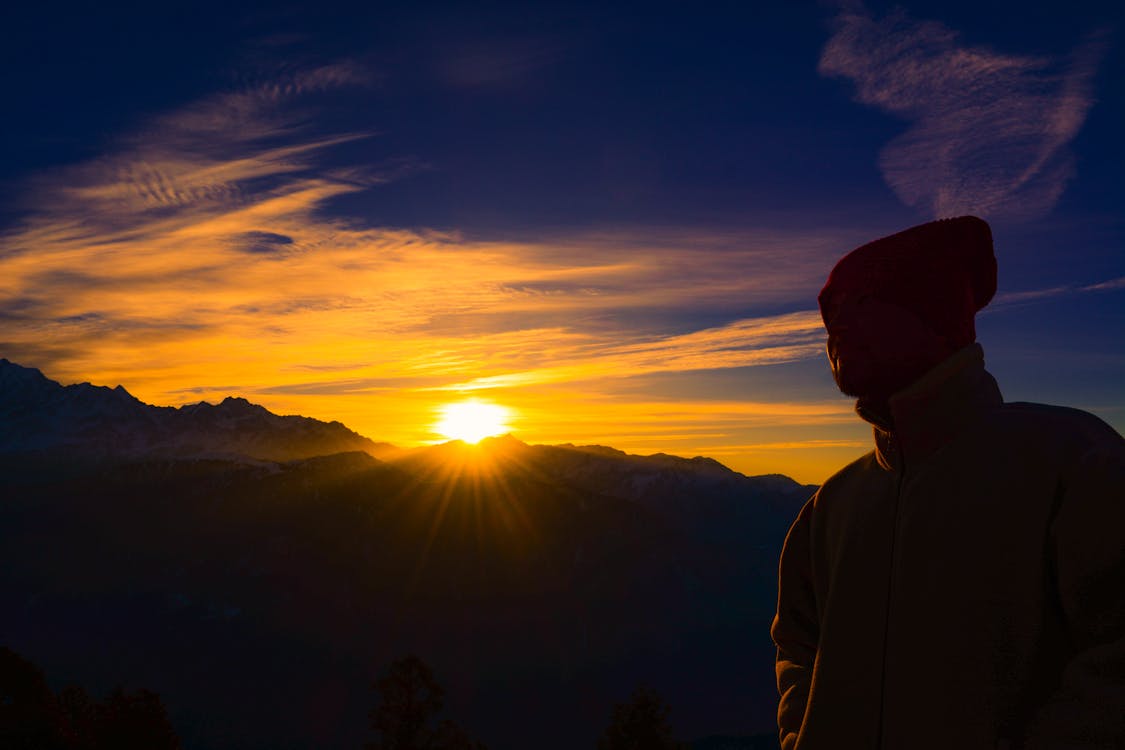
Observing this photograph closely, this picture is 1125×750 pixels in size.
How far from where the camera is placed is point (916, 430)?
284 centimetres

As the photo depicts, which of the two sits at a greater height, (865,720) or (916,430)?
(916,430)

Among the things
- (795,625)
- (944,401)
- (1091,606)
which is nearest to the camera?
(1091,606)

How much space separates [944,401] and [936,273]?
0.45 meters

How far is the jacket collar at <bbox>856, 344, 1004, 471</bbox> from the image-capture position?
278 centimetres

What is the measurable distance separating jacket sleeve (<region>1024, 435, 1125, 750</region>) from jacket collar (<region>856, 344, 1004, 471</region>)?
43 centimetres

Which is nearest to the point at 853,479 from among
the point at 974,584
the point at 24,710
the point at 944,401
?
the point at 944,401

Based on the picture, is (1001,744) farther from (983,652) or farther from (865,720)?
(865,720)

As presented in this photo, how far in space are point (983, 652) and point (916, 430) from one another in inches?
29.0

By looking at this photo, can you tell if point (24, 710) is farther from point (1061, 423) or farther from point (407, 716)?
point (1061, 423)

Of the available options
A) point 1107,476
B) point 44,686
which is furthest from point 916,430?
point 44,686

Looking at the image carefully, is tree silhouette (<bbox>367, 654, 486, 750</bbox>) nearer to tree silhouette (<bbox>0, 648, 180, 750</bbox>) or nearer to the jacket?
tree silhouette (<bbox>0, 648, 180, 750</bbox>)

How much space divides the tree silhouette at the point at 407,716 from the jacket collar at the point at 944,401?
104 feet

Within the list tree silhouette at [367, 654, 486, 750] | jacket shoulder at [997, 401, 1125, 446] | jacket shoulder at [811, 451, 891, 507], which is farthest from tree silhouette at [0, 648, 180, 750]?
jacket shoulder at [997, 401, 1125, 446]

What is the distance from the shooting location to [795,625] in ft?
10.9
